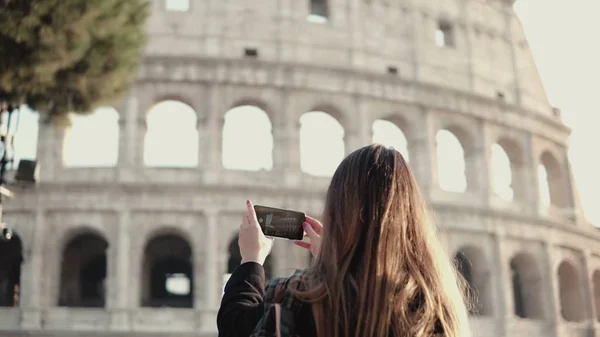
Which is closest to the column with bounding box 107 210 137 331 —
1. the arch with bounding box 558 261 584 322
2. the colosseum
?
the colosseum

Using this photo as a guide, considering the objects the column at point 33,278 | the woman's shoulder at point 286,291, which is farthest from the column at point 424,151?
the woman's shoulder at point 286,291

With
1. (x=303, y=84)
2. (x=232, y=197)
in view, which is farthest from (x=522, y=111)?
(x=232, y=197)

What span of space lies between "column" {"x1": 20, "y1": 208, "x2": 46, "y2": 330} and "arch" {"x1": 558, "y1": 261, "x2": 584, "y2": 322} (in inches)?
694

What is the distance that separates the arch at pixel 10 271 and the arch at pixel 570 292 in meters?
18.8

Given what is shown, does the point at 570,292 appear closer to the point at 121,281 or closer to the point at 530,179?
the point at 530,179

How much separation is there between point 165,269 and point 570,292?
14.5 meters

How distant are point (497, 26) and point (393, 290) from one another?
26.5 m

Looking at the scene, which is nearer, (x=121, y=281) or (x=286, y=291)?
(x=286, y=291)

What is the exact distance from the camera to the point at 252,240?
6.64ft

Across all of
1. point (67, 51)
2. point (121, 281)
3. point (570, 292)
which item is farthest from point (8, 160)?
point (570, 292)

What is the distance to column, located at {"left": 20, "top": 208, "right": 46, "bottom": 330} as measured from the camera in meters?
18.3

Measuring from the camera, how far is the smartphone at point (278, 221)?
7.11 feet

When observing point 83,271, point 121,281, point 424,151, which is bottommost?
point 121,281

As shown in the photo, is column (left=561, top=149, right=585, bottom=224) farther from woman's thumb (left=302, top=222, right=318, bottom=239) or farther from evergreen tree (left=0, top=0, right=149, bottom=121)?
woman's thumb (left=302, top=222, right=318, bottom=239)
